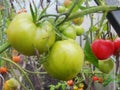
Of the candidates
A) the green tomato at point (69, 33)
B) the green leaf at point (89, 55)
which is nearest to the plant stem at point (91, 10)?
the green tomato at point (69, 33)

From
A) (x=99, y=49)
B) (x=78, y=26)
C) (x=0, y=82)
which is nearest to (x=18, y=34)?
(x=99, y=49)

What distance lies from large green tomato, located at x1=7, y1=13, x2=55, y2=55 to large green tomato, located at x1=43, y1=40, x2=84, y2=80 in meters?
0.01

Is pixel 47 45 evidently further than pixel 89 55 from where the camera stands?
No

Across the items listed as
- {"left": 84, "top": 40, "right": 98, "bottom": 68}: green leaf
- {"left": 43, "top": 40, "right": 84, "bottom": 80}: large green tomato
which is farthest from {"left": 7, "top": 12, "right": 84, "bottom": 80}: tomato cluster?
{"left": 84, "top": 40, "right": 98, "bottom": 68}: green leaf

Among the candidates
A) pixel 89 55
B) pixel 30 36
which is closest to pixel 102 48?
pixel 89 55

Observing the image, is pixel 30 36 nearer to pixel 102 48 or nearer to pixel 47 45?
pixel 47 45

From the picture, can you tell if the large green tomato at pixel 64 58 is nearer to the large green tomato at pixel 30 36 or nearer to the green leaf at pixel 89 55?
the large green tomato at pixel 30 36

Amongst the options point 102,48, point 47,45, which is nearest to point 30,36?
point 47,45

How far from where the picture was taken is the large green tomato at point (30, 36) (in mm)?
489

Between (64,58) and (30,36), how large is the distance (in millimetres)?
59

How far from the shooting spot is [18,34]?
0.49 m

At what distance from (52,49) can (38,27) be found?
0.13 ft

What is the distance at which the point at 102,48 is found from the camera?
0.59 m

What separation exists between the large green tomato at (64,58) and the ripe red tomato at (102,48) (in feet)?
0.29
